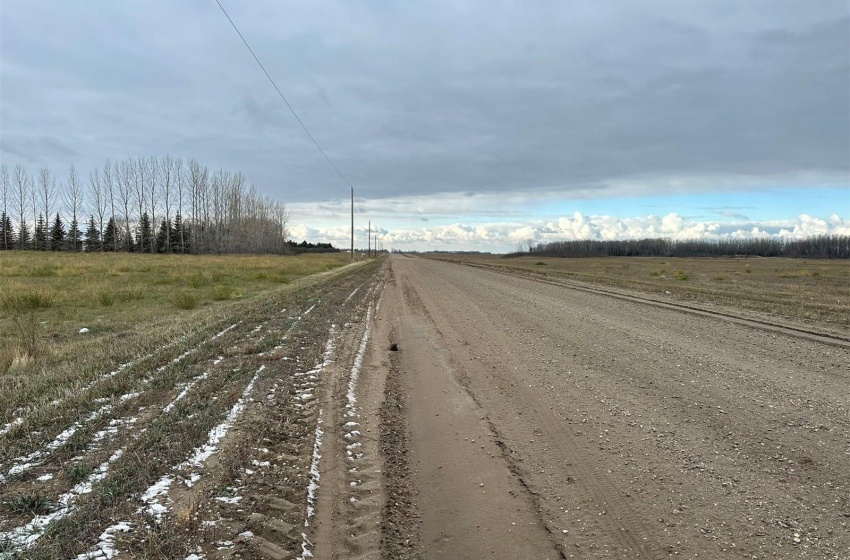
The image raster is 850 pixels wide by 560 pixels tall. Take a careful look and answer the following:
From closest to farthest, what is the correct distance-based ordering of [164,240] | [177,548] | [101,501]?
[177,548]
[101,501]
[164,240]

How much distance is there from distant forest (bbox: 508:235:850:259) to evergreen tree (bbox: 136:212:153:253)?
106417mm

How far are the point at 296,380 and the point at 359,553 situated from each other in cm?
377

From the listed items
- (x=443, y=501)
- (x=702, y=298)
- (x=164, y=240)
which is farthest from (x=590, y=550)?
(x=164, y=240)

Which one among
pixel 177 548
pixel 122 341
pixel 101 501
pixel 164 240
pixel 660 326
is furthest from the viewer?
pixel 164 240

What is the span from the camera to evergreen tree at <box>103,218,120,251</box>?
86312mm

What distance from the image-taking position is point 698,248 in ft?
519

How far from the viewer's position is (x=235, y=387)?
582 cm

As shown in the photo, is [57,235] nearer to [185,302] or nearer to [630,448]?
[185,302]

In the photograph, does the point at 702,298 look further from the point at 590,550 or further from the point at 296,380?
the point at 590,550

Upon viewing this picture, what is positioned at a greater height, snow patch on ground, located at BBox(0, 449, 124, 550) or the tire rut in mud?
snow patch on ground, located at BBox(0, 449, 124, 550)

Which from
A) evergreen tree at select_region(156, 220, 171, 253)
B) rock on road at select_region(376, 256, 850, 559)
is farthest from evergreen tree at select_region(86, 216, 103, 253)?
rock on road at select_region(376, 256, 850, 559)

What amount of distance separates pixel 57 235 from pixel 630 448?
341ft

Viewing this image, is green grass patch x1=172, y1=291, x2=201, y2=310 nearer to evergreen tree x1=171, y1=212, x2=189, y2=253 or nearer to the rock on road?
the rock on road

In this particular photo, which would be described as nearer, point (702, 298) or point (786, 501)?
point (786, 501)
